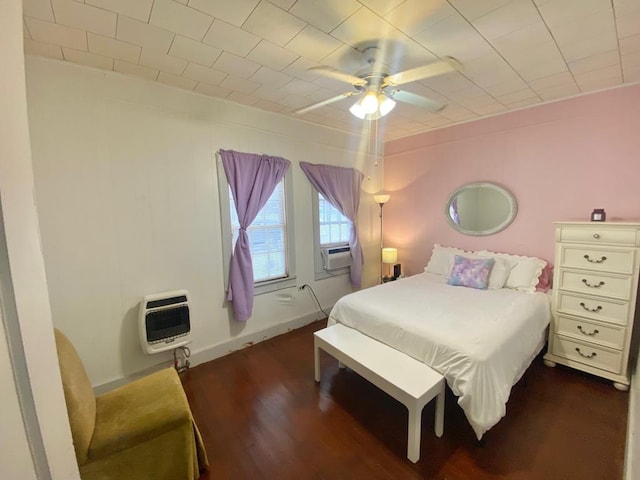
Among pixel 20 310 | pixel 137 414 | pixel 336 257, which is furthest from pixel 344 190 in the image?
pixel 20 310

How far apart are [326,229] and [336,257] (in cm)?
40

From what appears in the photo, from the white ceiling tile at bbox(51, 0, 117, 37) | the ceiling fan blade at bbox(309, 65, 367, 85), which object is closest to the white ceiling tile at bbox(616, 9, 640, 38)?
the ceiling fan blade at bbox(309, 65, 367, 85)

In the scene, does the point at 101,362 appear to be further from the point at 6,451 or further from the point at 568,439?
the point at 568,439

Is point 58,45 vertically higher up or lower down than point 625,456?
higher up

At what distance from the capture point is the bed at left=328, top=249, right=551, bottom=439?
5.28 feet

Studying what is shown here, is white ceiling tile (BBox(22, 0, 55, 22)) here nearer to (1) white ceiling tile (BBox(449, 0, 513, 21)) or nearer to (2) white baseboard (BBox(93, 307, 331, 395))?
(1) white ceiling tile (BBox(449, 0, 513, 21))

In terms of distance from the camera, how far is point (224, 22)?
59.7 inches

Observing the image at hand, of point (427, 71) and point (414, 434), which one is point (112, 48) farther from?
point (414, 434)

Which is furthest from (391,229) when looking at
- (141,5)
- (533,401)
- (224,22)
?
(141,5)

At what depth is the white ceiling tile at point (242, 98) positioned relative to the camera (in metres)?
2.50

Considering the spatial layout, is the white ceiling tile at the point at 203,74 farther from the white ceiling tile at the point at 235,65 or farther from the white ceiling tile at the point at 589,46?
the white ceiling tile at the point at 589,46

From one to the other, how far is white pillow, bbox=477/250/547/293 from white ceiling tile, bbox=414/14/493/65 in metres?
2.04

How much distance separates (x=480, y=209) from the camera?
326 cm

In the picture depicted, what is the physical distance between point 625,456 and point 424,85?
111 inches
